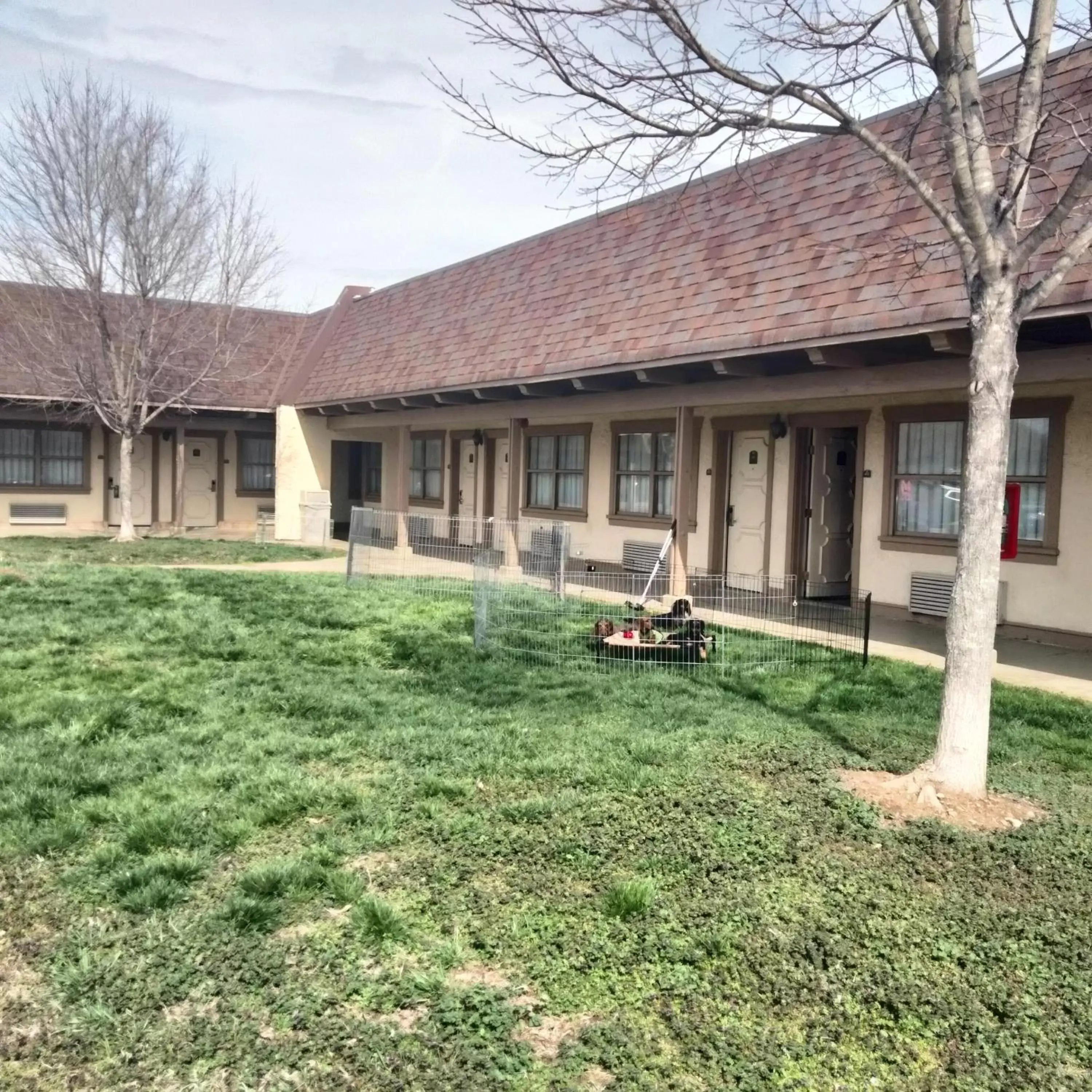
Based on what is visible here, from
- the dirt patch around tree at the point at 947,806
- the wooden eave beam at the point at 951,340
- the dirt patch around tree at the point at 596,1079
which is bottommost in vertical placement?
Result: the dirt patch around tree at the point at 596,1079

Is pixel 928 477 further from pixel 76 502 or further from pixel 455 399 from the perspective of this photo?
pixel 76 502

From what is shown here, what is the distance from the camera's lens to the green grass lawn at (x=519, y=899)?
287 cm

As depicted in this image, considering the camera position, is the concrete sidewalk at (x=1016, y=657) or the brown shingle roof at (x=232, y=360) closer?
the concrete sidewalk at (x=1016, y=657)

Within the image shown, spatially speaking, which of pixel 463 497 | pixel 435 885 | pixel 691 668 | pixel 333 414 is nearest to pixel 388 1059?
pixel 435 885

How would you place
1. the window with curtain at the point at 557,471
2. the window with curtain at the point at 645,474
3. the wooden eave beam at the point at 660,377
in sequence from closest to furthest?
the wooden eave beam at the point at 660,377, the window with curtain at the point at 645,474, the window with curtain at the point at 557,471

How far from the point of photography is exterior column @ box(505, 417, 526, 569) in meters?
14.8

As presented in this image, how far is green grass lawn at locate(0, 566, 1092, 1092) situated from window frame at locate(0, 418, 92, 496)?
56.8 ft

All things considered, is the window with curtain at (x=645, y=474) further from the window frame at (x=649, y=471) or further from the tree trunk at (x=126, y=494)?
the tree trunk at (x=126, y=494)

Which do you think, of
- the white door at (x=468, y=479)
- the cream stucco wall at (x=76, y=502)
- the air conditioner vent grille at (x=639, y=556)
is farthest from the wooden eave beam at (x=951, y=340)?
the cream stucco wall at (x=76, y=502)

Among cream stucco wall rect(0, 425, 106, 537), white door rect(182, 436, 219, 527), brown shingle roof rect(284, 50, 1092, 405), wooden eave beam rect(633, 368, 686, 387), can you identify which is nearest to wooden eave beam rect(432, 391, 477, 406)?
brown shingle roof rect(284, 50, 1092, 405)

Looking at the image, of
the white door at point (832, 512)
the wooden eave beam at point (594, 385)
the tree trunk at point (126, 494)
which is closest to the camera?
the white door at point (832, 512)

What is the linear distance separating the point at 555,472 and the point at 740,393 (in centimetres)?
614

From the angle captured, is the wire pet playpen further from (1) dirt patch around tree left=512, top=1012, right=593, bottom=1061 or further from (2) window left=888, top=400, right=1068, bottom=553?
(1) dirt patch around tree left=512, top=1012, right=593, bottom=1061

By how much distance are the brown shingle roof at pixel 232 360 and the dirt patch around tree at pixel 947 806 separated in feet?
60.0
